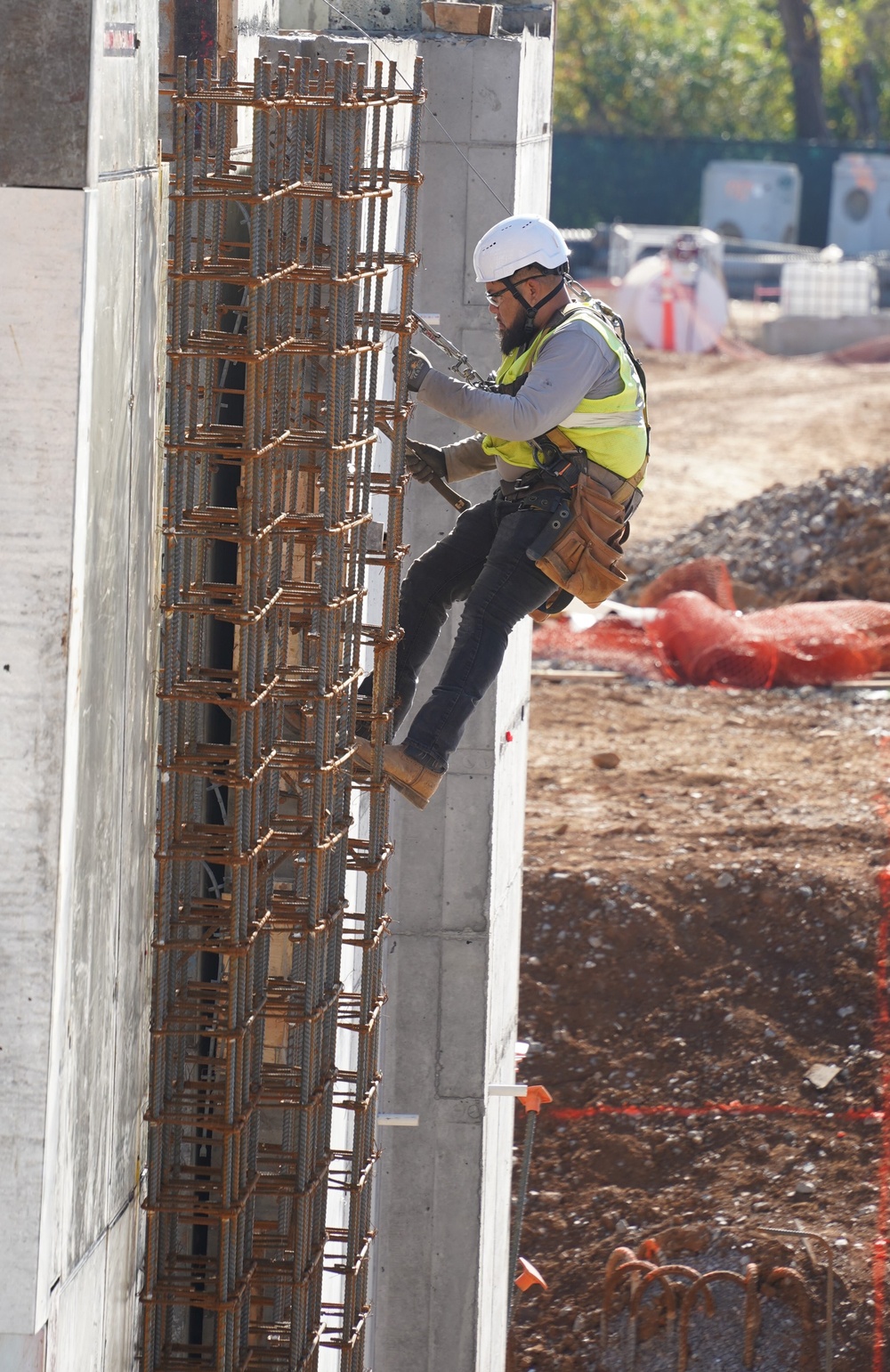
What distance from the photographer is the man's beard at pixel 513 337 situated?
7234 millimetres

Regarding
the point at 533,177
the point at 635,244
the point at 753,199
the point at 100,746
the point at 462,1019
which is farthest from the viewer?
the point at 753,199

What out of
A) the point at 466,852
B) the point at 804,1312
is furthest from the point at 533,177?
the point at 804,1312

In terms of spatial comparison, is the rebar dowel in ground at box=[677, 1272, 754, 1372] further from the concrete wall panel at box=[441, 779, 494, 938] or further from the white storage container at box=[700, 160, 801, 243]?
the white storage container at box=[700, 160, 801, 243]

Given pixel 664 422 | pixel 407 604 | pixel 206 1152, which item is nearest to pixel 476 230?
pixel 407 604

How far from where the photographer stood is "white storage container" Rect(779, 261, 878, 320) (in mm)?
39000

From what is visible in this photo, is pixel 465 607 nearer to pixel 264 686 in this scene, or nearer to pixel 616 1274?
pixel 264 686

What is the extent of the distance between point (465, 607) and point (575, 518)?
53 cm

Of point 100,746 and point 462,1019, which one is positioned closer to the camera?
point 100,746

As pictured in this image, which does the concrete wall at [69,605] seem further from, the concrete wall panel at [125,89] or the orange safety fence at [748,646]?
the orange safety fence at [748,646]

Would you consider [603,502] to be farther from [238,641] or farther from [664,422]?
[664,422]

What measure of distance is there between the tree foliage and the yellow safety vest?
48.7 metres

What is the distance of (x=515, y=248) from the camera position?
6.99m

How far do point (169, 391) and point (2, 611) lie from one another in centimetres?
120

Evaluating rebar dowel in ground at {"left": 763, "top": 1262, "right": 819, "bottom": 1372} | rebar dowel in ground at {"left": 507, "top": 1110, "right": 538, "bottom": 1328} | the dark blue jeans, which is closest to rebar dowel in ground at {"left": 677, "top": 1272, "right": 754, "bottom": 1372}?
rebar dowel in ground at {"left": 763, "top": 1262, "right": 819, "bottom": 1372}
